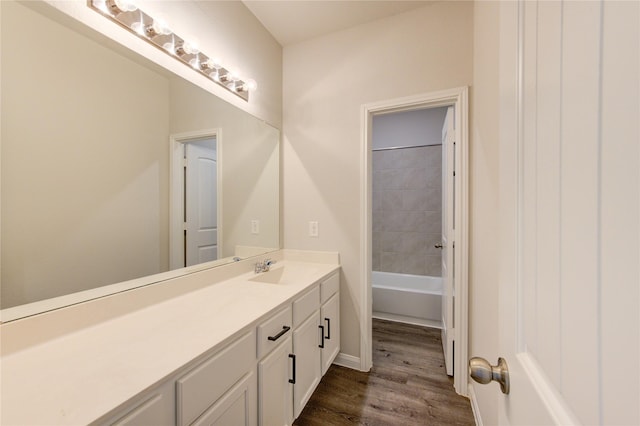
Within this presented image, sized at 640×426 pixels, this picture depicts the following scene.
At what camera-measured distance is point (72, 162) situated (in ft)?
3.27

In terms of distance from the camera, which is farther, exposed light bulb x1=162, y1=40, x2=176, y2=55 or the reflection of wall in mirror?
exposed light bulb x1=162, y1=40, x2=176, y2=55

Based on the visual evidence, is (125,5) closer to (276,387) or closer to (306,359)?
(276,387)

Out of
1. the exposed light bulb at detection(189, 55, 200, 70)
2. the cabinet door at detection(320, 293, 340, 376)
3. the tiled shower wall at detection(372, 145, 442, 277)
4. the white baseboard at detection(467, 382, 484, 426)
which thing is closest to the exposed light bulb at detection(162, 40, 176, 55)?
the exposed light bulb at detection(189, 55, 200, 70)

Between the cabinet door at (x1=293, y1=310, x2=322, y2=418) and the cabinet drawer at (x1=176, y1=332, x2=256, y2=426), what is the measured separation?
1.41 feet

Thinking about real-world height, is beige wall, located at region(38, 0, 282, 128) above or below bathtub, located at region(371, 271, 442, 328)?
above

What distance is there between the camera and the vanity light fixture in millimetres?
1092

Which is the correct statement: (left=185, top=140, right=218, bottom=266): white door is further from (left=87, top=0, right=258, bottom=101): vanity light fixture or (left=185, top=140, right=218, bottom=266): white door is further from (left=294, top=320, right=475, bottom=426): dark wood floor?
(left=294, top=320, right=475, bottom=426): dark wood floor

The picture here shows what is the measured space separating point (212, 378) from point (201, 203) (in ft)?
3.32

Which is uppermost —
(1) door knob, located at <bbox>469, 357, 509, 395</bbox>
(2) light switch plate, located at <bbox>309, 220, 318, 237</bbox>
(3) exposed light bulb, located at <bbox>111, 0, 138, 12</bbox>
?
(3) exposed light bulb, located at <bbox>111, 0, 138, 12</bbox>

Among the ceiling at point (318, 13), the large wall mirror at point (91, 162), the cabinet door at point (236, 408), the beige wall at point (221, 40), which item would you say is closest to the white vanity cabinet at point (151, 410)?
the cabinet door at point (236, 408)

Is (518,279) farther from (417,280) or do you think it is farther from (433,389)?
(417,280)

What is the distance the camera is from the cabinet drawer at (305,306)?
4.72 ft

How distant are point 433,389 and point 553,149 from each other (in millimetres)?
2026

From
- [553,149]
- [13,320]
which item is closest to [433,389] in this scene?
[553,149]
